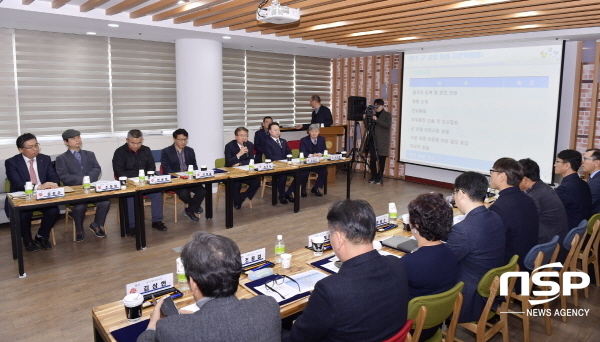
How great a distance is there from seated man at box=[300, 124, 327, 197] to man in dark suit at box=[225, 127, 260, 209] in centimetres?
104

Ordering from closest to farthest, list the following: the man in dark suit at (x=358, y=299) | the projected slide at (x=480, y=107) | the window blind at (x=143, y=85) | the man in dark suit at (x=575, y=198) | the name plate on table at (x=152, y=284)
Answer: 1. the man in dark suit at (x=358, y=299)
2. the name plate on table at (x=152, y=284)
3. the man in dark suit at (x=575, y=198)
4. the projected slide at (x=480, y=107)
5. the window blind at (x=143, y=85)

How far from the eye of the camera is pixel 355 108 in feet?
30.7

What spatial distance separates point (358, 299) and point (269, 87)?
8330 millimetres

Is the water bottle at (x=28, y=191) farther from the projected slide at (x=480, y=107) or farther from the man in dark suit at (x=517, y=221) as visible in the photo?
the projected slide at (x=480, y=107)

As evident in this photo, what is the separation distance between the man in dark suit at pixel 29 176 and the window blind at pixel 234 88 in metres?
4.16

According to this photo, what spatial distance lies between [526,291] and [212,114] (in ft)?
19.5

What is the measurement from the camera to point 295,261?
3.02m

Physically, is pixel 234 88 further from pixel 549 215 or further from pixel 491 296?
pixel 491 296

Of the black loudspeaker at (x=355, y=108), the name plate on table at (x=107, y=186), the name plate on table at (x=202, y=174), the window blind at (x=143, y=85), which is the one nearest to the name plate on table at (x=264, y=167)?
the name plate on table at (x=202, y=174)

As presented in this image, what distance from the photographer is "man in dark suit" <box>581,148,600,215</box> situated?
4391 millimetres

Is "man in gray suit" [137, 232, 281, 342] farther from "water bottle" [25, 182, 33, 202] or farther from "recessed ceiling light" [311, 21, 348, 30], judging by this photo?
"recessed ceiling light" [311, 21, 348, 30]

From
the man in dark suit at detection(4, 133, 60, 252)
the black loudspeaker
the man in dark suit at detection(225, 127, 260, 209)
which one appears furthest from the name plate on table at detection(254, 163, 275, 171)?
the black loudspeaker

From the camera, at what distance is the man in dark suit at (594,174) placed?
14.4 ft

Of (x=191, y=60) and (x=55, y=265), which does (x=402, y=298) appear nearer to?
(x=55, y=265)
